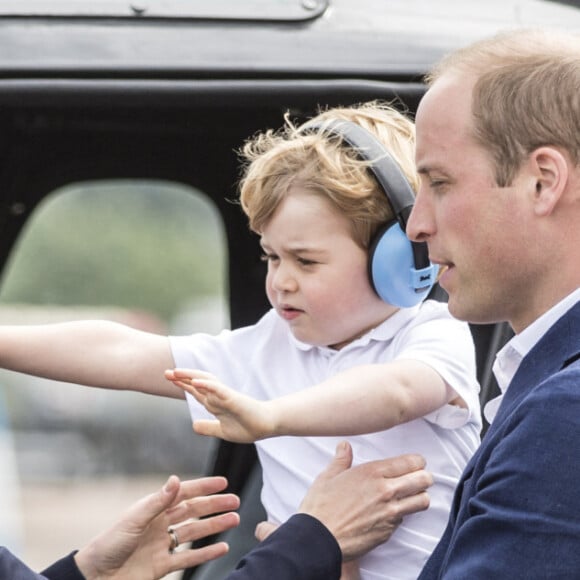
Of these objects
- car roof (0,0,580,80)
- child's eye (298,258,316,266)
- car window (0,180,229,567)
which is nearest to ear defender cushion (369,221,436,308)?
child's eye (298,258,316,266)

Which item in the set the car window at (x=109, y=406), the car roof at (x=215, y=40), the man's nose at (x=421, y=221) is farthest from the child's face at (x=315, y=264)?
the car window at (x=109, y=406)

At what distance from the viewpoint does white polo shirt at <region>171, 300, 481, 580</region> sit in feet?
8.07

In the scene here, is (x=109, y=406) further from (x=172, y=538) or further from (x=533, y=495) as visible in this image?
(x=533, y=495)

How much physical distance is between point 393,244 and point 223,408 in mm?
548

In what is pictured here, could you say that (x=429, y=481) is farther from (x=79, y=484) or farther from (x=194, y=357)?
(x=79, y=484)

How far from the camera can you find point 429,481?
8.00 ft

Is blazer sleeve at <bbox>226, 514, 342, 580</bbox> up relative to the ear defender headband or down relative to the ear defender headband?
down

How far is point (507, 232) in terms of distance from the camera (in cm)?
186

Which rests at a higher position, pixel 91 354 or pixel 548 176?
pixel 548 176

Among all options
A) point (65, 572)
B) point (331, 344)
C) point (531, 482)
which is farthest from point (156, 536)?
point (531, 482)

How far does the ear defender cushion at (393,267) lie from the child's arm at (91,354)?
0.47 meters

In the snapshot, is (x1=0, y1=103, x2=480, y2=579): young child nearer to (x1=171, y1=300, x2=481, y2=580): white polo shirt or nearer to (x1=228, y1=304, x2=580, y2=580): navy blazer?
(x1=171, y1=300, x2=481, y2=580): white polo shirt

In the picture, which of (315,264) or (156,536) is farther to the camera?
(156,536)

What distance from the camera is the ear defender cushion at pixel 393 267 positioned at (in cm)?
242
